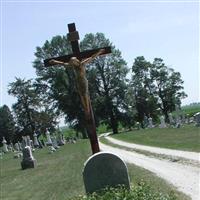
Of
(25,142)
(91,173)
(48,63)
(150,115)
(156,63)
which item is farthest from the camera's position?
(156,63)

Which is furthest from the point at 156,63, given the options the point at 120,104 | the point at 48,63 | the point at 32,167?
the point at 48,63

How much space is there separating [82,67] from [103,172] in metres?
2.84

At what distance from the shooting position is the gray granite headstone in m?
10.6

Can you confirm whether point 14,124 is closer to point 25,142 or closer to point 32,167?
point 25,142

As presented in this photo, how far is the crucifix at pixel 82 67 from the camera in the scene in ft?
38.9

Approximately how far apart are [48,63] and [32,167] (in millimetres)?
17431

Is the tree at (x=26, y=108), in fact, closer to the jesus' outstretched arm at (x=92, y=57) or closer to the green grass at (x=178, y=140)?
the green grass at (x=178, y=140)

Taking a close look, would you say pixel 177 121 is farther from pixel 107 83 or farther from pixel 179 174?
pixel 179 174

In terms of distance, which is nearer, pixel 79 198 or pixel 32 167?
pixel 79 198

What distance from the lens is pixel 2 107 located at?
109 metres

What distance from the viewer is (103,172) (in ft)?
34.6

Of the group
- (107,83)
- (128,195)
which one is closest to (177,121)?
(107,83)

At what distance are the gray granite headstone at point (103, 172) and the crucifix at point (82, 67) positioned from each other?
52.7 inches

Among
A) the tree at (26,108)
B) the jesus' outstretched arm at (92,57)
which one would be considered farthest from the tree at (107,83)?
the jesus' outstretched arm at (92,57)
